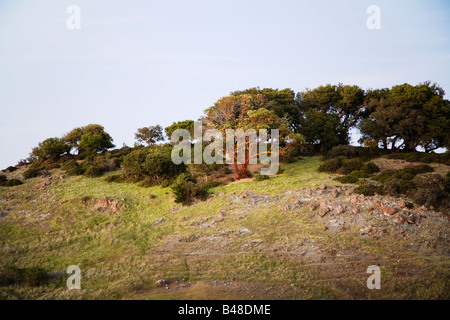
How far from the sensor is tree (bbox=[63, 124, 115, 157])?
1571 inches

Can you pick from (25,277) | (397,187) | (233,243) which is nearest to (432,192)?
(397,187)

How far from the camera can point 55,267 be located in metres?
12.8

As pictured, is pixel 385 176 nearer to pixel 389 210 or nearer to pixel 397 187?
pixel 397 187

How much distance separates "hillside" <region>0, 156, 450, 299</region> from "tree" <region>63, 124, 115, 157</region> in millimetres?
17751

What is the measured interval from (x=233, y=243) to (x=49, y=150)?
34.5m

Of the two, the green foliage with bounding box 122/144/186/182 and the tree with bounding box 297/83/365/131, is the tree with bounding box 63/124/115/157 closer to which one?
the green foliage with bounding box 122/144/186/182

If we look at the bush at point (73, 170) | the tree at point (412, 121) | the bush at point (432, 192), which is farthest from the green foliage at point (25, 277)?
the tree at point (412, 121)

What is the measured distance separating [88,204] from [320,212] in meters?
17.7

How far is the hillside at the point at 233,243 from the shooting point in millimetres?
9953

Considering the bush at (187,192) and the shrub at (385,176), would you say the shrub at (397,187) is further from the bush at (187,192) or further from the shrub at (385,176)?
the bush at (187,192)

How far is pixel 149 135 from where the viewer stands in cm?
4534
